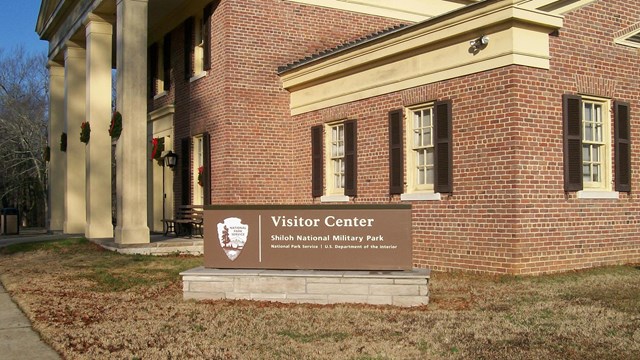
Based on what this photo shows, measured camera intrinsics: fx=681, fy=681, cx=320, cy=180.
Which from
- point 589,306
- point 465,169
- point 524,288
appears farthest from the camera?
point 465,169

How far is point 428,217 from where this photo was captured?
485 inches

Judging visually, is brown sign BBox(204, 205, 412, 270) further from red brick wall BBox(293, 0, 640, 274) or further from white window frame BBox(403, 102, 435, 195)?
white window frame BBox(403, 102, 435, 195)

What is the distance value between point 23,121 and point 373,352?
4058 cm

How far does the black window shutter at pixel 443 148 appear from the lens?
468 inches

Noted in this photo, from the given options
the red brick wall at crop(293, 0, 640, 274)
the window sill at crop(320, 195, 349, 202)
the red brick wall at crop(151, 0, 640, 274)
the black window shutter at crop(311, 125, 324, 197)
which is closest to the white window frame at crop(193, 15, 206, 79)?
the red brick wall at crop(151, 0, 640, 274)

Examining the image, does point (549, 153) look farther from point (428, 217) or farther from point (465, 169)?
point (428, 217)

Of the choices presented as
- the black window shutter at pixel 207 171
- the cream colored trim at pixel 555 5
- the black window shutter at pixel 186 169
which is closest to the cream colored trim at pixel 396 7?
the black window shutter at pixel 207 171

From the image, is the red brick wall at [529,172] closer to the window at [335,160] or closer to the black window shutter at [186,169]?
the window at [335,160]

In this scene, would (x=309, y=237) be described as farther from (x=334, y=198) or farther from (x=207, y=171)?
(x=207, y=171)

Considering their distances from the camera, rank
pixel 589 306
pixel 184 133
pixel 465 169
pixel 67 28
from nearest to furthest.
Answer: pixel 589 306 < pixel 465 169 < pixel 184 133 < pixel 67 28

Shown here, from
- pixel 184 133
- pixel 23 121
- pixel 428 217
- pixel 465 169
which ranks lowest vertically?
pixel 428 217

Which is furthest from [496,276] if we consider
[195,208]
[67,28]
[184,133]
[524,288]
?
[67,28]

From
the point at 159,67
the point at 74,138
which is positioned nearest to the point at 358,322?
the point at 159,67

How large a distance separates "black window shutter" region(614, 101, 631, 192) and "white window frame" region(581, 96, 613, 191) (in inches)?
5.0
